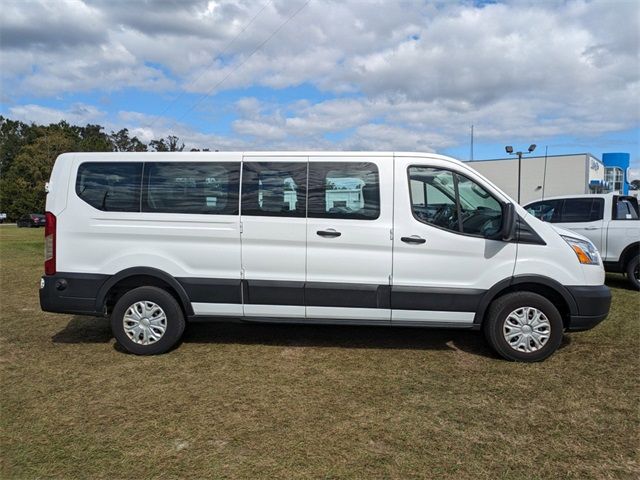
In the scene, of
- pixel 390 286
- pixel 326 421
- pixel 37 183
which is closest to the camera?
pixel 326 421

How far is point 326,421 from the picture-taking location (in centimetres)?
349

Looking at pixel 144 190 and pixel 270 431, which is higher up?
pixel 144 190

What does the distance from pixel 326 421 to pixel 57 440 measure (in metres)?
1.90

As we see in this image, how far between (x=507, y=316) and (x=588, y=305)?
80 centimetres

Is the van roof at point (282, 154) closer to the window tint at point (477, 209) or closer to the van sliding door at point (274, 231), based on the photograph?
the van sliding door at point (274, 231)

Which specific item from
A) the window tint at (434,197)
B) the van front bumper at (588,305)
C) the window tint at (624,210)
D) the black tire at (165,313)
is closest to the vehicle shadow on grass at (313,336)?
the black tire at (165,313)

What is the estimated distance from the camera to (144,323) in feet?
15.9

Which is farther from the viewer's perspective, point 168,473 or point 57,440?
point 57,440

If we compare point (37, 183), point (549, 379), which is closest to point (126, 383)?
point (549, 379)

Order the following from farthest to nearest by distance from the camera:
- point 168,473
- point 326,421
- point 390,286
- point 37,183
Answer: point 37,183 < point 390,286 < point 326,421 < point 168,473

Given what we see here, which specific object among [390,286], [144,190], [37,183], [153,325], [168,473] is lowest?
[168,473]

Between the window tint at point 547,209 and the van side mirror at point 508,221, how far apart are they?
17.7ft

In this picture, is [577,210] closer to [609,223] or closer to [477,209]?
[609,223]

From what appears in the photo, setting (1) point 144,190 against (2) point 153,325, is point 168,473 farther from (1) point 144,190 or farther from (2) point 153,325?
(1) point 144,190
